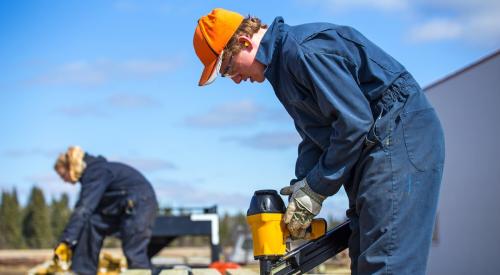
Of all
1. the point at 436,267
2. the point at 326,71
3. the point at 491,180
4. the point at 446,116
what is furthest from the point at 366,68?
the point at 436,267

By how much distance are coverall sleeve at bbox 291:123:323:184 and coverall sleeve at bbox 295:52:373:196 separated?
346mm

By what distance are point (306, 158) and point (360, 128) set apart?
52 centimetres

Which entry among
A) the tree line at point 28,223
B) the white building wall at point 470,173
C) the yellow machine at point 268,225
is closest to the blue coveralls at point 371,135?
the yellow machine at point 268,225

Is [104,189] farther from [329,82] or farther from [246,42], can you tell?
[329,82]

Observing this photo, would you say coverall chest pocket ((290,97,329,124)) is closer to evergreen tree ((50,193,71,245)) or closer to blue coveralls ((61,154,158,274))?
blue coveralls ((61,154,158,274))

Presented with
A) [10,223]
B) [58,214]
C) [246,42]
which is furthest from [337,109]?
[58,214]

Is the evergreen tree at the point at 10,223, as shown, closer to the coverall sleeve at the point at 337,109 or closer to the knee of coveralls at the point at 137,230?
the knee of coveralls at the point at 137,230

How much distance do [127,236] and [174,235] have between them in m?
1.86

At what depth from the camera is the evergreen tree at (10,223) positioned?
22.1 metres

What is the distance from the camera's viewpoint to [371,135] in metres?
2.72

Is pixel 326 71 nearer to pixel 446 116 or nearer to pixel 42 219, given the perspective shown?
pixel 446 116

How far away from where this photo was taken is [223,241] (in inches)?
885

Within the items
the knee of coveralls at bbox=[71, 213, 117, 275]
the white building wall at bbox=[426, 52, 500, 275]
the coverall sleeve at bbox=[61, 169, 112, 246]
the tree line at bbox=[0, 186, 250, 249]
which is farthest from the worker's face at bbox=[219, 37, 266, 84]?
the tree line at bbox=[0, 186, 250, 249]

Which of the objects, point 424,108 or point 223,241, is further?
point 223,241
